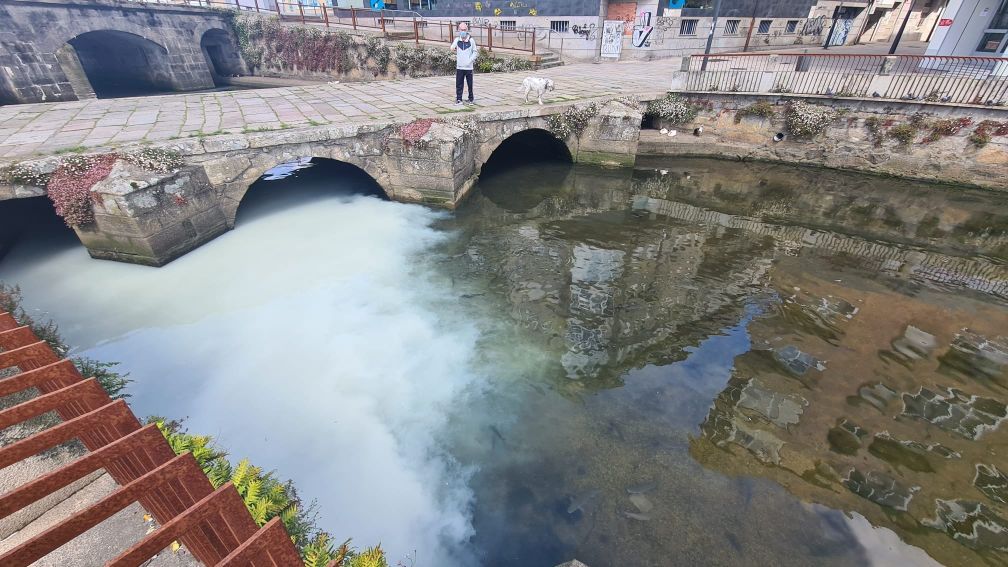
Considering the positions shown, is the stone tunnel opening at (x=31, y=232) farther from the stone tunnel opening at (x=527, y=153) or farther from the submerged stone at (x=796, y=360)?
the submerged stone at (x=796, y=360)

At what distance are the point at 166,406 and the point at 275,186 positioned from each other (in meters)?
9.08

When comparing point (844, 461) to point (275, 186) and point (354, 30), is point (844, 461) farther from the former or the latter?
point (354, 30)

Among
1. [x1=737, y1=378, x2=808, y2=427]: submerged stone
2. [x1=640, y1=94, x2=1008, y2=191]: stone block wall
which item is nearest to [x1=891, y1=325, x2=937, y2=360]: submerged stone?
[x1=737, y1=378, x2=808, y2=427]: submerged stone

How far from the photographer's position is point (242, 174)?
9.56 metres

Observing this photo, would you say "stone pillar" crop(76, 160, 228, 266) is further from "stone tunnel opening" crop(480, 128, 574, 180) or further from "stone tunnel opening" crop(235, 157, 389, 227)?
"stone tunnel opening" crop(480, 128, 574, 180)

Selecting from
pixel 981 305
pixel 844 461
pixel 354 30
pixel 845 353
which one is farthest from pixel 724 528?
pixel 354 30

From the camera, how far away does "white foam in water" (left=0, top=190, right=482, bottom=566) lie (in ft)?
17.0

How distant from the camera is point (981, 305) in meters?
8.47

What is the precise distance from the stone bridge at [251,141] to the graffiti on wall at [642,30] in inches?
404

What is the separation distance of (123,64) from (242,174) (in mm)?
28934

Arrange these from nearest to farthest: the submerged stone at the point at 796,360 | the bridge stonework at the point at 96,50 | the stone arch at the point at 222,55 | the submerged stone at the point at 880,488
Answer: the submerged stone at the point at 880,488 → the submerged stone at the point at 796,360 → the bridge stonework at the point at 96,50 → the stone arch at the point at 222,55

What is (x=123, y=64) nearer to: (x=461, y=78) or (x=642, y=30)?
(x=461, y=78)

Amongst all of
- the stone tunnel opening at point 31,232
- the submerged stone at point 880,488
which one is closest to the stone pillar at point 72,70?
the stone tunnel opening at point 31,232

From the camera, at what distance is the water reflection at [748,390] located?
4773mm
